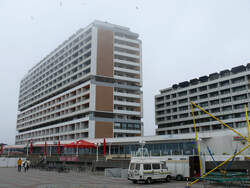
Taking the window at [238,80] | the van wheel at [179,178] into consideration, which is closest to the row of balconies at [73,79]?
the window at [238,80]

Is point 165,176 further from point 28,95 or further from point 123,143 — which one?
point 28,95

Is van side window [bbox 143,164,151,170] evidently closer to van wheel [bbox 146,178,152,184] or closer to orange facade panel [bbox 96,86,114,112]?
van wheel [bbox 146,178,152,184]

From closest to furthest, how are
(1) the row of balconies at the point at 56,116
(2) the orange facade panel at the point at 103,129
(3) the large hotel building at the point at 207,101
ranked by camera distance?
(2) the orange facade panel at the point at 103,129 → (1) the row of balconies at the point at 56,116 → (3) the large hotel building at the point at 207,101

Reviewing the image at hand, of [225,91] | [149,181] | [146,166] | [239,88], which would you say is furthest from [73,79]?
[149,181]

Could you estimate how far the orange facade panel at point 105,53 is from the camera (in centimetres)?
7581

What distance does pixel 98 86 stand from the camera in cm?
7325

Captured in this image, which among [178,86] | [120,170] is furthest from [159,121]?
[120,170]

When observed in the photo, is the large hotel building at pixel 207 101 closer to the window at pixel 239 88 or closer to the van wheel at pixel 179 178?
the window at pixel 239 88

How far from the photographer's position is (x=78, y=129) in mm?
73938

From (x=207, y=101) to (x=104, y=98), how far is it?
115 feet

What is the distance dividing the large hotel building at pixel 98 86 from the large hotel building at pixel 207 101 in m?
22.1

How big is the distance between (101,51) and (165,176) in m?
55.3

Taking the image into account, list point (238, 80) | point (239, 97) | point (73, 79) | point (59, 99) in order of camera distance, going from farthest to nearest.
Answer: point (59, 99) < point (73, 79) < point (238, 80) < point (239, 97)

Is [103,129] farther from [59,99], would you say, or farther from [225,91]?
[225,91]
